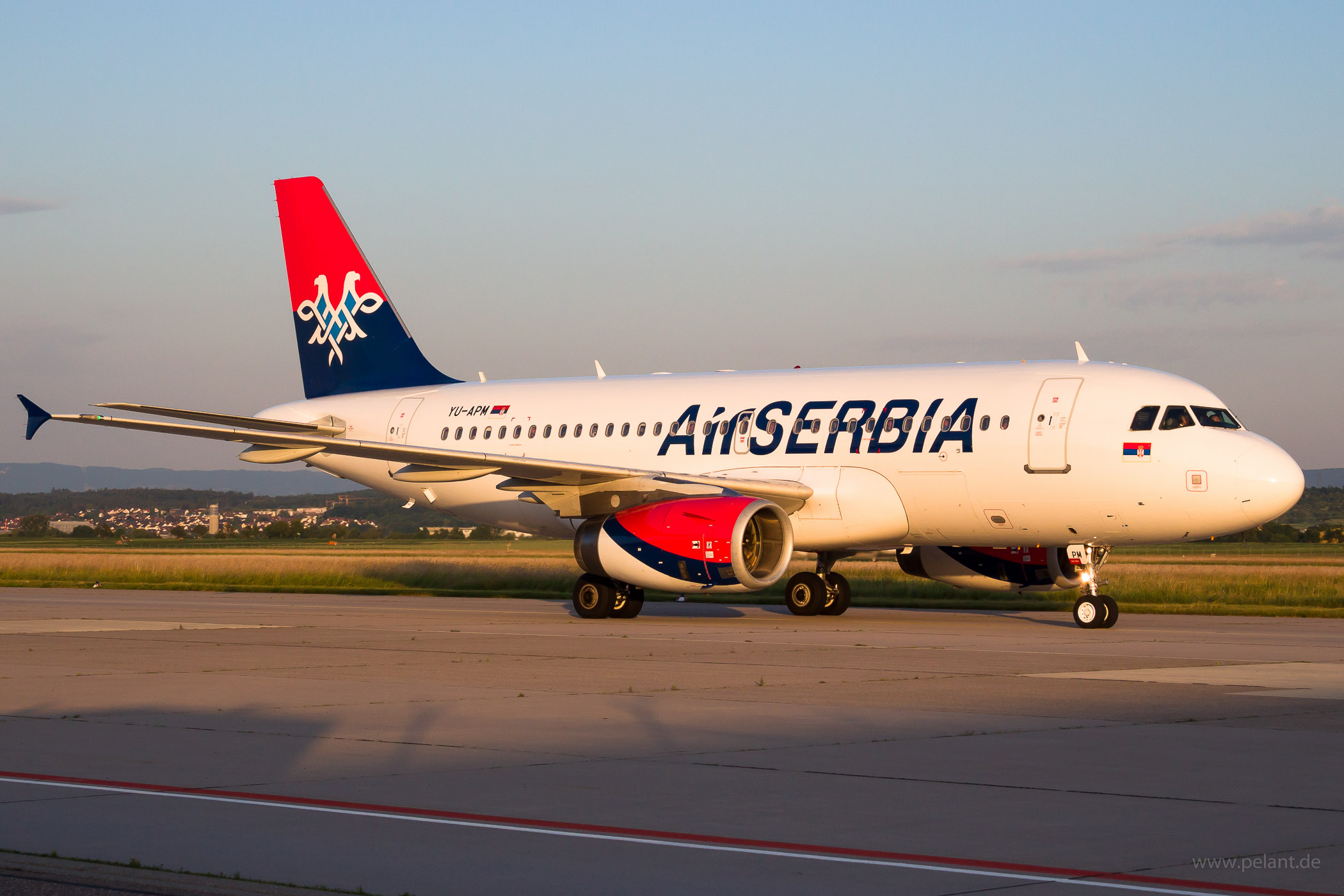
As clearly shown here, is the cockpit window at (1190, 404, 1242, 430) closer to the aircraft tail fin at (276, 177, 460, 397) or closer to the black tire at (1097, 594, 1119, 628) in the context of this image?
the black tire at (1097, 594, 1119, 628)

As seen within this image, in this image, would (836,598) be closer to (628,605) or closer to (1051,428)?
(628,605)

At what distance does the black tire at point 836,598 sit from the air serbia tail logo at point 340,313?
11.4 m

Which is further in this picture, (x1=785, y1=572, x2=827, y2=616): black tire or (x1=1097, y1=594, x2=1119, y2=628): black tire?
(x1=785, y1=572, x2=827, y2=616): black tire

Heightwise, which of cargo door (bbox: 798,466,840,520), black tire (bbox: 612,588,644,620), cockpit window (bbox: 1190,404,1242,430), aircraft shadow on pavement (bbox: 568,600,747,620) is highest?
cockpit window (bbox: 1190,404,1242,430)

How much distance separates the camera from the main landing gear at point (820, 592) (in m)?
24.3

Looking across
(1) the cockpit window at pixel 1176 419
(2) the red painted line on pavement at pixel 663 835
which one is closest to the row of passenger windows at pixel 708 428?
(1) the cockpit window at pixel 1176 419

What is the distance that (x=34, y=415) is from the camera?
22.2 metres

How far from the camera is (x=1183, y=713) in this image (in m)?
11.3

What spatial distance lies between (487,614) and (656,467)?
12.4 feet

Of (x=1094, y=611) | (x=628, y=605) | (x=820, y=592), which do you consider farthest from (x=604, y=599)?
(x=1094, y=611)

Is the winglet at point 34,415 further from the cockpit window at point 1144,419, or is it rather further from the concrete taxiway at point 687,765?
the cockpit window at point 1144,419

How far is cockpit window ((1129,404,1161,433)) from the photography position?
20.4 m

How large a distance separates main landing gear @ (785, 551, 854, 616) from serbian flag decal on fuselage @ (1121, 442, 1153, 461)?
210 inches

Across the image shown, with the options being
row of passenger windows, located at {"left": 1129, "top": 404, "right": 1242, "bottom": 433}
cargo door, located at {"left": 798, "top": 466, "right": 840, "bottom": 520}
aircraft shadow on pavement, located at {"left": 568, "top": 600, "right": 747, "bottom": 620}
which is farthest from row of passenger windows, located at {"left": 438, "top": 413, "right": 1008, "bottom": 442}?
aircraft shadow on pavement, located at {"left": 568, "top": 600, "right": 747, "bottom": 620}
